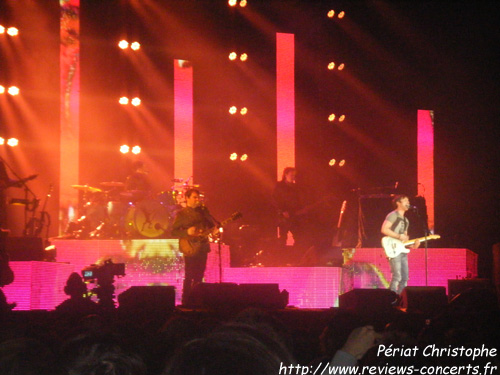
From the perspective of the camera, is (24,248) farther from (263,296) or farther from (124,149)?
(263,296)

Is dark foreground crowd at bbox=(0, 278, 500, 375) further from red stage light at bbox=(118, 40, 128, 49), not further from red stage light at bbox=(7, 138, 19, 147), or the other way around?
red stage light at bbox=(118, 40, 128, 49)

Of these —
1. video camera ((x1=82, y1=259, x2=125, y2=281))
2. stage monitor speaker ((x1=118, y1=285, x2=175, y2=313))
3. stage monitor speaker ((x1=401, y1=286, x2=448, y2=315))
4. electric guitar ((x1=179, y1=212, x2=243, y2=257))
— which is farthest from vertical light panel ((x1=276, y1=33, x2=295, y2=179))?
stage monitor speaker ((x1=118, y1=285, x2=175, y2=313))

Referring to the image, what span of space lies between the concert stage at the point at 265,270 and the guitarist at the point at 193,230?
0.94 m

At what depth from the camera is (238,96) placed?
12.8 metres

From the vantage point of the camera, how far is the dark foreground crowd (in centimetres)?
253

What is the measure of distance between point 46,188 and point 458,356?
389 inches

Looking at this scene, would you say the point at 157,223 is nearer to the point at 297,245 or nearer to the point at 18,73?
the point at 297,245

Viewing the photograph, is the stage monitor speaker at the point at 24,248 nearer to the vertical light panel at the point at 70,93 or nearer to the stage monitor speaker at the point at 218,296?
the vertical light panel at the point at 70,93

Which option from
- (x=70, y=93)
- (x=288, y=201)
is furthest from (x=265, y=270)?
(x=70, y=93)

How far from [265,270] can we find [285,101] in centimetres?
411

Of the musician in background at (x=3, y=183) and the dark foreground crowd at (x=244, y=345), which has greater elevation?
the musician in background at (x=3, y=183)

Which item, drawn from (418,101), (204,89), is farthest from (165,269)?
(418,101)

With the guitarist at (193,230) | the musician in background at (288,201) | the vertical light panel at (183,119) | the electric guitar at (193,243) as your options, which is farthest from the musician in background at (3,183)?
the musician in background at (288,201)

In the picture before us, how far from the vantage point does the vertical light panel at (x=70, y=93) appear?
12.3 meters
